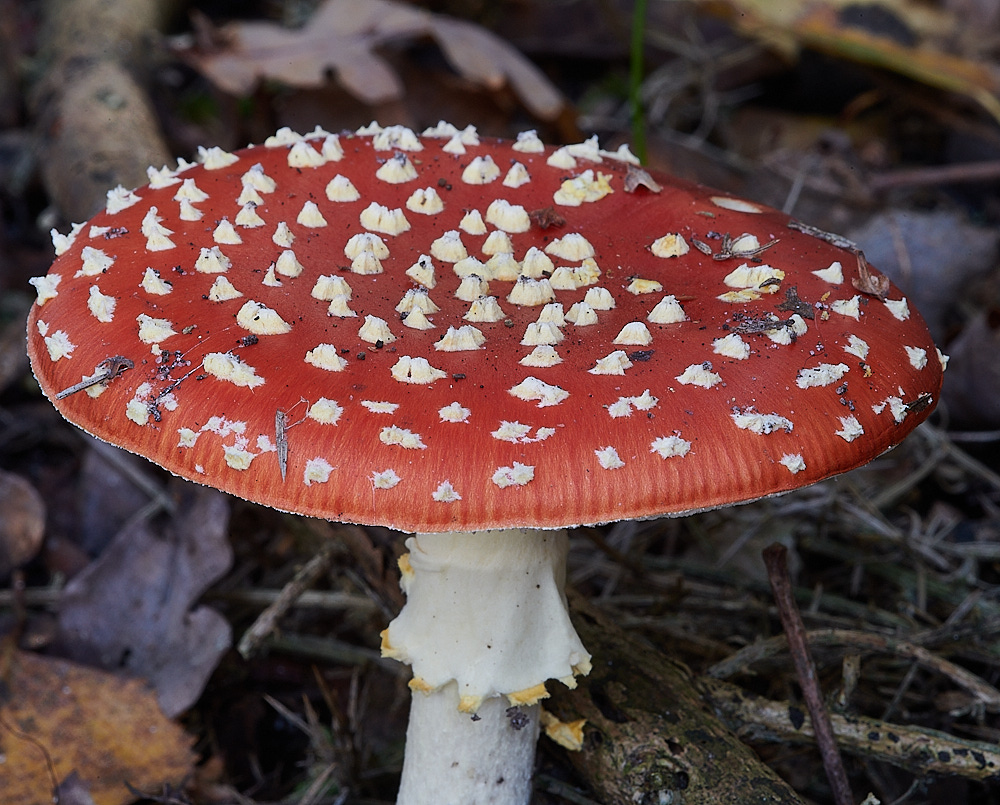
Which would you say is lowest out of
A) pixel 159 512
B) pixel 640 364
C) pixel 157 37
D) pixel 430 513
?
pixel 159 512

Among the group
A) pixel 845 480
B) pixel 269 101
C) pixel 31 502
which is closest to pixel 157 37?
pixel 269 101

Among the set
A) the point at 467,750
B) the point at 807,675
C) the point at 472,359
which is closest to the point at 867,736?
the point at 807,675

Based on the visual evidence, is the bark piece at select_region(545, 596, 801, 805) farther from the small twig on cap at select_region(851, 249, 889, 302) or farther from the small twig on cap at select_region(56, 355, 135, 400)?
the small twig on cap at select_region(56, 355, 135, 400)

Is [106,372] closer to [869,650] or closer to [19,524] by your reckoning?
[19,524]

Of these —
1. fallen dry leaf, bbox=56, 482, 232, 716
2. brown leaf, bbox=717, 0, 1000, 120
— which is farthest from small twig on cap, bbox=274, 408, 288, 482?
brown leaf, bbox=717, 0, 1000, 120

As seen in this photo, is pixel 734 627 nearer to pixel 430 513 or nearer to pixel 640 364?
pixel 640 364
